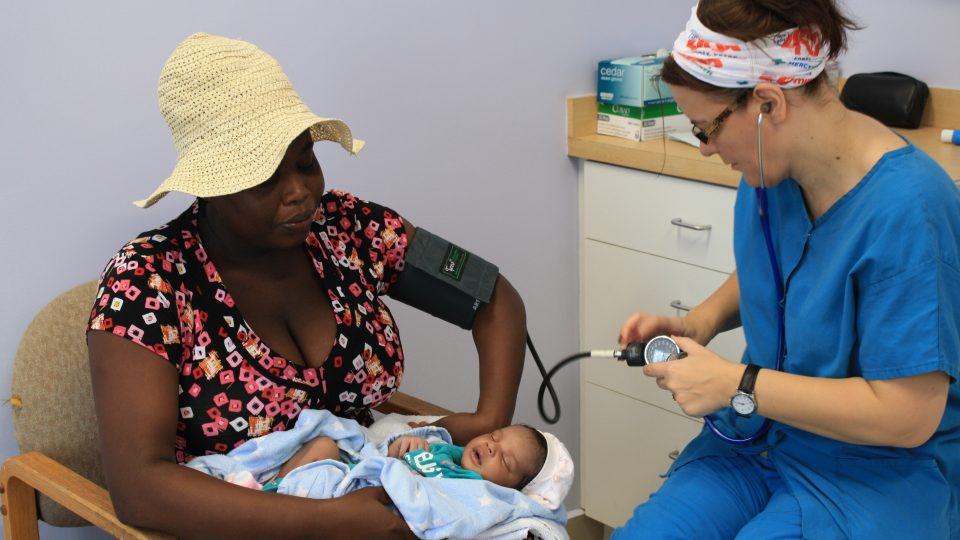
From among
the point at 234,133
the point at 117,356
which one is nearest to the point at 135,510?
the point at 117,356

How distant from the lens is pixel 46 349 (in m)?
1.79

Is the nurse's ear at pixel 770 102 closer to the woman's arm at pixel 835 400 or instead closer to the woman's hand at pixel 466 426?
the woman's arm at pixel 835 400

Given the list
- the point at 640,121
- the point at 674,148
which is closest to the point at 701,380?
the point at 674,148

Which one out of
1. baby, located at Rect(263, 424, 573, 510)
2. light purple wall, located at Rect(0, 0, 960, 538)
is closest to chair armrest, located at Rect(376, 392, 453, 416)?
baby, located at Rect(263, 424, 573, 510)

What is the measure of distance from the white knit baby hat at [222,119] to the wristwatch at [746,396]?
2.39 feet

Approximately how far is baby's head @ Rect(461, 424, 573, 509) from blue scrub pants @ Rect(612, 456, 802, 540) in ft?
0.42

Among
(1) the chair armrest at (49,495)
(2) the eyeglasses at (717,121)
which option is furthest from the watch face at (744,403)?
(1) the chair armrest at (49,495)

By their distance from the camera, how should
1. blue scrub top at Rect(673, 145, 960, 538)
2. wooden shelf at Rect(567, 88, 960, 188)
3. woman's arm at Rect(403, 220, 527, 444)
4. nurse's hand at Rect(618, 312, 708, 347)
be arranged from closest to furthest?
blue scrub top at Rect(673, 145, 960, 538) → nurse's hand at Rect(618, 312, 708, 347) → woman's arm at Rect(403, 220, 527, 444) → wooden shelf at Rect(567, 88, 960, 188)

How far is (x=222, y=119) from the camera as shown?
5.02ft

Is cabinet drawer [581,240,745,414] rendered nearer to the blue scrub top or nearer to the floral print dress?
the blue scrub top

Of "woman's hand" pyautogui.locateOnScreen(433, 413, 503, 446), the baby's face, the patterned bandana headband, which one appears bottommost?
"woman's hand" pyautogui.locateOnScreen(433, 413, 503, 446)

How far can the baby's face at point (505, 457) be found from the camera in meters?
1.65

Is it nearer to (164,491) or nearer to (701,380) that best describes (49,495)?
(164,491)

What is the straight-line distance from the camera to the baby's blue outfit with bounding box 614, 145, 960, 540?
4.54 ft
